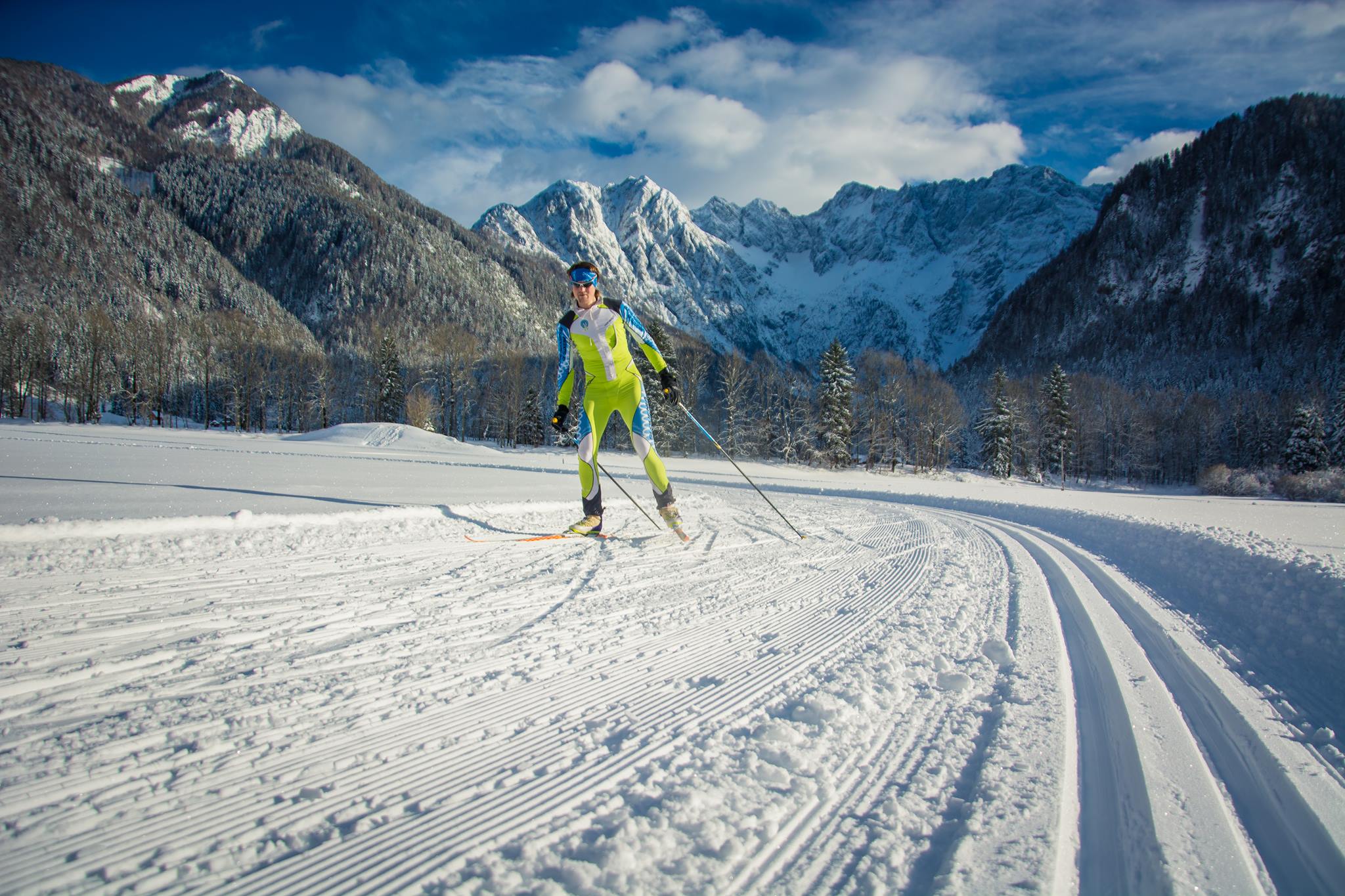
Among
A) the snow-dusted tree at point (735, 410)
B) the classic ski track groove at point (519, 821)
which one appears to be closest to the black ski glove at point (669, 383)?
the classic ski track groove at point (519, 821)

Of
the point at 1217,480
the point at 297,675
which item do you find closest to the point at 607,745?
the point at 297,675

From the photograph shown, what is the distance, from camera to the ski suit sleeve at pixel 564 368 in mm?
5723

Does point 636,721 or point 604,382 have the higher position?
point 604,382

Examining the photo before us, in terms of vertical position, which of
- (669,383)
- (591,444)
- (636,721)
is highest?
(669,383)

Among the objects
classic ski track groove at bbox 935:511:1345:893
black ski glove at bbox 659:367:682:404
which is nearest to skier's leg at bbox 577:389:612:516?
black ski glove at bbox 659:367:682:404

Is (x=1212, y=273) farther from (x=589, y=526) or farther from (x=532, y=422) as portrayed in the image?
(x=589, y=526)

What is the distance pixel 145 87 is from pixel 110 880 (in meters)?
268

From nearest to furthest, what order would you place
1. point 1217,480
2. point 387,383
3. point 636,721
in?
point 636,721 → point 1217,480 → point 387,383

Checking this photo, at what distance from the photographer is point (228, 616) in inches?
106

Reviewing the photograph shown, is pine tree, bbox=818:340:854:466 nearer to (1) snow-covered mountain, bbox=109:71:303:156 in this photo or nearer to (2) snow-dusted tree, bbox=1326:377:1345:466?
(2) snow-dusted tree, bbox=1326:377:1345:466

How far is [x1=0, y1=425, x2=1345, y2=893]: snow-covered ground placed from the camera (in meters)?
1.25

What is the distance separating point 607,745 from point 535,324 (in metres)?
113

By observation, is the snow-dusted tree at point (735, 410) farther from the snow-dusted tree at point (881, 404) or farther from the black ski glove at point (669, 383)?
the black ski glove at point (669, 383)

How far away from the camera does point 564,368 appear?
5922mm
